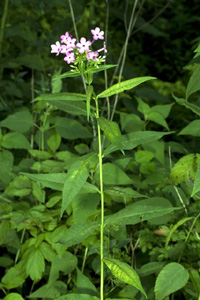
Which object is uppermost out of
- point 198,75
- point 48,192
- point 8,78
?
point 8,78

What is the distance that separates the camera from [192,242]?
1.64m

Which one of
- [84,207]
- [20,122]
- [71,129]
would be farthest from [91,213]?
[20,122]

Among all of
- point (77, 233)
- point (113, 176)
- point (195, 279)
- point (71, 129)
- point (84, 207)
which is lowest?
point (195, 279)

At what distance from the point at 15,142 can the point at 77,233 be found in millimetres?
763

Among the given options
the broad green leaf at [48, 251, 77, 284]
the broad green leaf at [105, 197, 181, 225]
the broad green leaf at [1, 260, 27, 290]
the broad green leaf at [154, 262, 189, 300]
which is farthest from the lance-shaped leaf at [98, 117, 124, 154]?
the broad green leaf at [1, 260, 27, 290]

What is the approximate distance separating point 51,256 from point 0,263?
0.88 feet

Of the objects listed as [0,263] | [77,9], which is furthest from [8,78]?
[0,263]

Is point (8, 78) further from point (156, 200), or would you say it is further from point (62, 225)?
point (156, 200)

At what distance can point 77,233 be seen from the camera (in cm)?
126

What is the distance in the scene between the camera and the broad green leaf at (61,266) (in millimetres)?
1638

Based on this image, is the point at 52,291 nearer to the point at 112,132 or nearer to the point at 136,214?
the point at 136,214

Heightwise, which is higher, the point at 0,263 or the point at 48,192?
the point at 48,192

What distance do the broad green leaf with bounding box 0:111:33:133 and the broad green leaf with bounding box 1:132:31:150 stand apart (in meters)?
0.04

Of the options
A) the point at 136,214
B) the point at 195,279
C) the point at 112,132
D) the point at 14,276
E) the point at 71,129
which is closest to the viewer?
the point at 112,132
